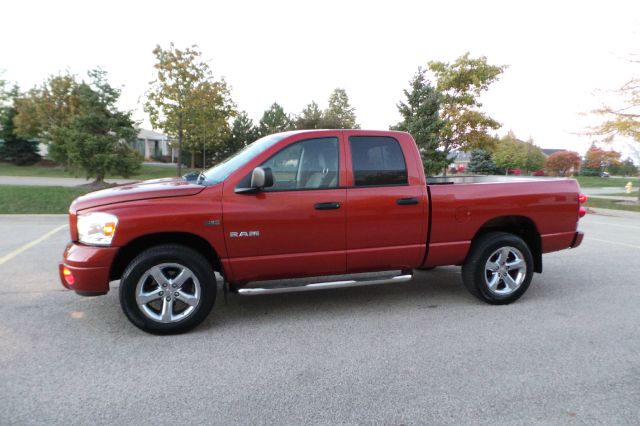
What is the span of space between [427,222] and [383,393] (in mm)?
1996

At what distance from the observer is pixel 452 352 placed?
140 inches

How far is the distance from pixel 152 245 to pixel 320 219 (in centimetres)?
156

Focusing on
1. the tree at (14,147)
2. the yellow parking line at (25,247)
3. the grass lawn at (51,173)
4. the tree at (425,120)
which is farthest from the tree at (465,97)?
the tree at (14,147)

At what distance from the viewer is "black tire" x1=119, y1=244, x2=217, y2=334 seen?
3736 millimetres

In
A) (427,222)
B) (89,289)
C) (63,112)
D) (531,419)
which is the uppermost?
(63,112)

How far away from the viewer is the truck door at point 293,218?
3.94 meters

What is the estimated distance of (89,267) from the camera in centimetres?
365

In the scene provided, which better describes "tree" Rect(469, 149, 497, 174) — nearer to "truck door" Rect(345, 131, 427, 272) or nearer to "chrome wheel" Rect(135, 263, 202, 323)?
"truck door" Rect(345, 131, 427, 272)

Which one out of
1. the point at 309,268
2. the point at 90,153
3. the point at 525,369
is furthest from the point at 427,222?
the point at 90,153

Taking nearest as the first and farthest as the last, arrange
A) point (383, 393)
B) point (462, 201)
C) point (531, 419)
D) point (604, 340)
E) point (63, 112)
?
point (531, 419), point (383, 393), point (604, 340), point (462, 201), point (63, 112)

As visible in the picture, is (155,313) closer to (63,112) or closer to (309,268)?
(309,268)

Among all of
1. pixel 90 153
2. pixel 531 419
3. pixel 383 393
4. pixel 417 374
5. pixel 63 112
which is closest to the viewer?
pixel 531 419

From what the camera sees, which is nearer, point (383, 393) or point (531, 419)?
point (531, 419)

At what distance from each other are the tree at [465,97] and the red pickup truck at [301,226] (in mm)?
24125
